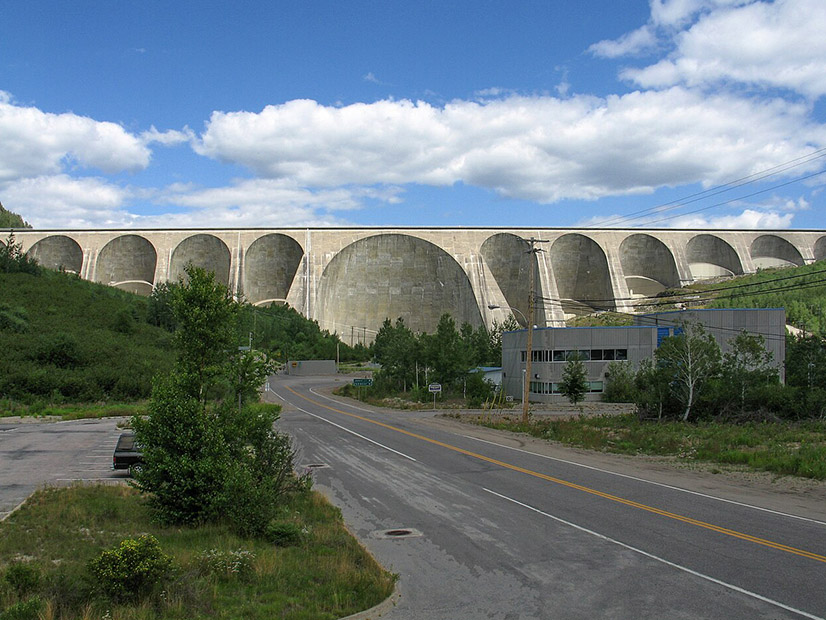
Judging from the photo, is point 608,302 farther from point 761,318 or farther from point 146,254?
point 146,254

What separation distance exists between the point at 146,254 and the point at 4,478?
76034 mm

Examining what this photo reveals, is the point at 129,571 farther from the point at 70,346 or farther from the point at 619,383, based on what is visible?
the point at 70,346

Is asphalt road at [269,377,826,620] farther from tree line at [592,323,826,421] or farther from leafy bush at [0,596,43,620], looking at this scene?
tree line at [592,323,826,421]

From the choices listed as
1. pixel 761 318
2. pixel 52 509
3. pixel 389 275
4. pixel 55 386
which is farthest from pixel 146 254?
pixel 52 509

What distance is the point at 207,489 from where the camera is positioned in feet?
35.7

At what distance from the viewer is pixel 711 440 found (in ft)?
71.8

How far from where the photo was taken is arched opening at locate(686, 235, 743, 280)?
302 feet

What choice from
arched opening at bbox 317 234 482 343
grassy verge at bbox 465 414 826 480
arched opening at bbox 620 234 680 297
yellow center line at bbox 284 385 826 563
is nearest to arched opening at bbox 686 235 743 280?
arched opening at bbox 620 234 680 297

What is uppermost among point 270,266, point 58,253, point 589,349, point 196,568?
point 58,253

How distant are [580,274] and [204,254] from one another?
51.1 metres

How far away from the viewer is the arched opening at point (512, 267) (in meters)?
85.8

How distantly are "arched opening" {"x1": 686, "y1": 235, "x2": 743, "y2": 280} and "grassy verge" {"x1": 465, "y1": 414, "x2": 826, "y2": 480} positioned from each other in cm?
7214

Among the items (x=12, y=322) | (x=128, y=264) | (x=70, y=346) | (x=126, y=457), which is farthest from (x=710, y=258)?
(x=126, y=457)

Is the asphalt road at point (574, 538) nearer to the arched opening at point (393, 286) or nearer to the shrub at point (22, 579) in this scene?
the shrub at point (22, 579)
